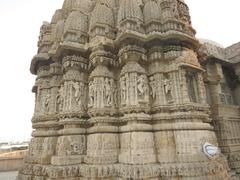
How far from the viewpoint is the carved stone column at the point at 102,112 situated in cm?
708

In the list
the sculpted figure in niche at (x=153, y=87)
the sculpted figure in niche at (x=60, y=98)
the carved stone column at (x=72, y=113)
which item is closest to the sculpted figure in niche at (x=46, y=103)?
the sculpted figure in niche at (x=60, y=98)

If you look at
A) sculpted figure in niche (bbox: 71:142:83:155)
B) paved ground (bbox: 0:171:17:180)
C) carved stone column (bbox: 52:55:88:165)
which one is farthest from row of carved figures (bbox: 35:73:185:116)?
paved ground (bbox: 0:171:17:180)

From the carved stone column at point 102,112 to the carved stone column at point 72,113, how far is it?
1.42 feet

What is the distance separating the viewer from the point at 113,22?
30.7ft

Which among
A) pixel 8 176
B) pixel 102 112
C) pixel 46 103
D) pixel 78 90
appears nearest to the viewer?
pixel 102 112

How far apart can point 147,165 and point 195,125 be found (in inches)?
87.9

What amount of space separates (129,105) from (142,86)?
927mm

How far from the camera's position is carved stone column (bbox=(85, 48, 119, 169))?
7.08 metres

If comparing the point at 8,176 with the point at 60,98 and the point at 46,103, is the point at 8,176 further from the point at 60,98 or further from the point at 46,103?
the point at 60,98

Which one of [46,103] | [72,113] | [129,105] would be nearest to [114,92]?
[129,105]

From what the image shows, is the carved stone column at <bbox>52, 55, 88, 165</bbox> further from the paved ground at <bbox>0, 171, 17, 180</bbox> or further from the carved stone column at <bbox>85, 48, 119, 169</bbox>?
the paved ground at <bbox>0, 171, 17, 180</bbox>

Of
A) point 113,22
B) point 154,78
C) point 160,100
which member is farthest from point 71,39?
point 160,100

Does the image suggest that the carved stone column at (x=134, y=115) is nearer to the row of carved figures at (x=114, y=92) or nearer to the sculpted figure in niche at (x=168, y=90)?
the row of carved figures at (x=114, y=92)

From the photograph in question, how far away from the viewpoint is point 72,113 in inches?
310
